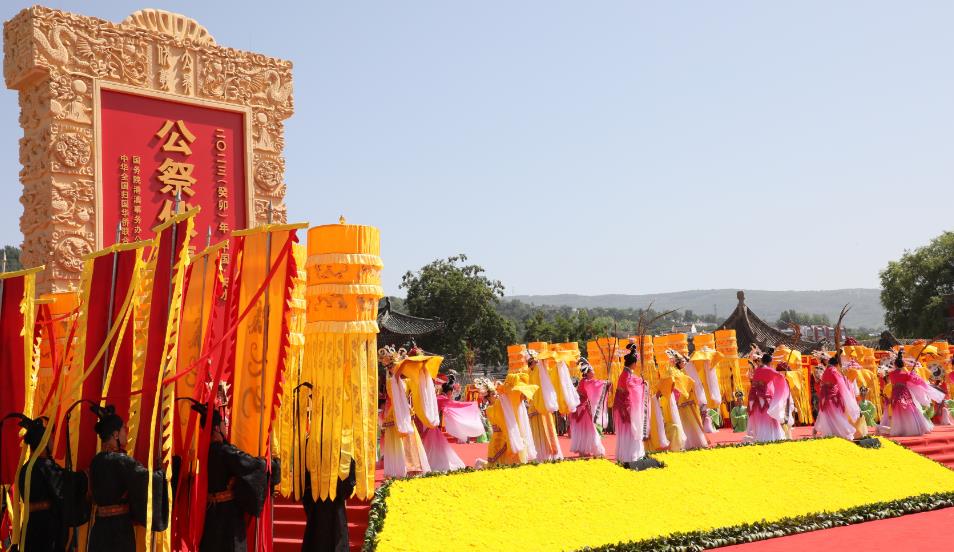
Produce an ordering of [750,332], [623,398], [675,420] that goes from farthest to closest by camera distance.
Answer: [750,332], [675,420], [623,398]

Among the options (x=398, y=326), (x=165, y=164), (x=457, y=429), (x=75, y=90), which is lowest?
(x=457, y=429)

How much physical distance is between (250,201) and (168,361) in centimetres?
755

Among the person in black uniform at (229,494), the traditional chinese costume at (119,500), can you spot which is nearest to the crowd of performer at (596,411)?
the person in black uniform at (229,494)

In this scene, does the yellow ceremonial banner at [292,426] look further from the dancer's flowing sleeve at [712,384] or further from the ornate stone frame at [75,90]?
the dancer's flowing sleeve at [712,384]

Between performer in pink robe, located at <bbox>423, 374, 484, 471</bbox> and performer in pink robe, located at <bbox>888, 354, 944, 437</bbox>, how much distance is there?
831 cm

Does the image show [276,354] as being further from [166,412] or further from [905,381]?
[905,381]

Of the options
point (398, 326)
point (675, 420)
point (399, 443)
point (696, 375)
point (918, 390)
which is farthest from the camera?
point (398, 326)

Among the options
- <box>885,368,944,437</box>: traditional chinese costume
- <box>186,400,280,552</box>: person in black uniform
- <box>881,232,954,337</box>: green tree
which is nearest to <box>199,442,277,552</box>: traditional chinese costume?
<box>186,400,280,552</box>: person in black uniform

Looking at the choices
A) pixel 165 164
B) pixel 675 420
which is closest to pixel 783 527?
pixel 675 420

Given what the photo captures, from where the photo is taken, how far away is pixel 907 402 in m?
15.1

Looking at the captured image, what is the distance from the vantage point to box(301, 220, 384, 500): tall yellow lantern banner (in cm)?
620

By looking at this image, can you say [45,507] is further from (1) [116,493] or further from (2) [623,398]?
(2) [623,398]

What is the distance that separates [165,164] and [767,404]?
946 cm

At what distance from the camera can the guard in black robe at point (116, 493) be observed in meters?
5.15
